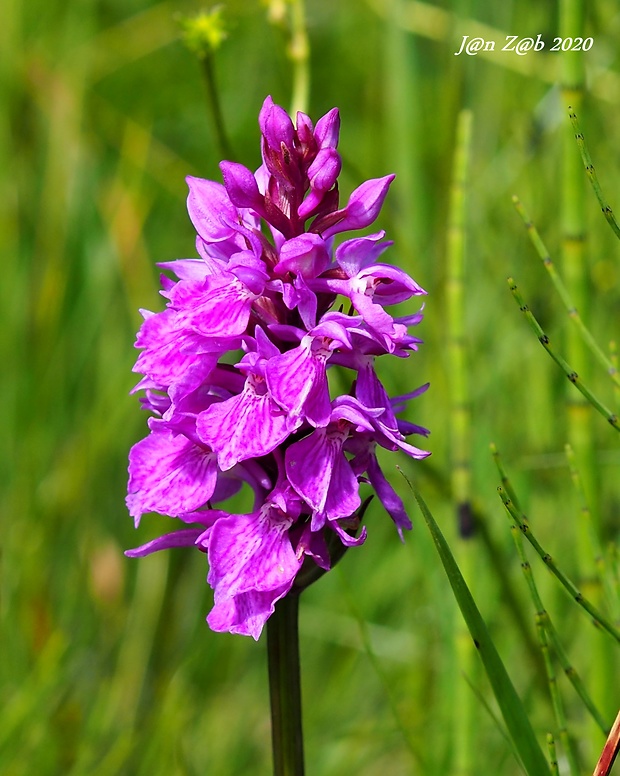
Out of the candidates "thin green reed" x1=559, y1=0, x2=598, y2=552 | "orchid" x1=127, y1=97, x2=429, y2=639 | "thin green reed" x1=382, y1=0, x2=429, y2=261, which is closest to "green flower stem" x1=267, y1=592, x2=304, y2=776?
"orchid" x1=127, y1=97, x2=429, y2=639

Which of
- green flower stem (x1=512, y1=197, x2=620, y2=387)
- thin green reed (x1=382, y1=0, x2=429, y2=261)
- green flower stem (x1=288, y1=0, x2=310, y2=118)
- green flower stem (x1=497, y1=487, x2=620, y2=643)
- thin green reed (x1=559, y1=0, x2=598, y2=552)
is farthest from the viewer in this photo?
thin green reed (x1=382, y1=0, x2=429, y2=261)

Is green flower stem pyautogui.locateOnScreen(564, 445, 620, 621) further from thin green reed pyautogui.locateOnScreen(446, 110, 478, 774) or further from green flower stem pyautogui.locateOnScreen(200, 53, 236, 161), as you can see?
green flower stem pyautogui.locateOnScreen(200, 53, 236, 161)

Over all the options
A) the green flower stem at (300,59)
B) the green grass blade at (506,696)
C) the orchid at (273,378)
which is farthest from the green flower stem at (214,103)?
the green grass blade at (506,696)

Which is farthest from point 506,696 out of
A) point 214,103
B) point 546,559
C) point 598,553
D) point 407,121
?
point 407,121

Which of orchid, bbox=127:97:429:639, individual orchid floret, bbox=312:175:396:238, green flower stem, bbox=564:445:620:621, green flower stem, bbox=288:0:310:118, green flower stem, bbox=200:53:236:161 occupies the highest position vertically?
green flower stem, bbox=288:0:310:118

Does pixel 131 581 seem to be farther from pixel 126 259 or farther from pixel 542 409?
pixel 542 409

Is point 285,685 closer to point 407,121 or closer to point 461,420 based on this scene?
point 461,420
